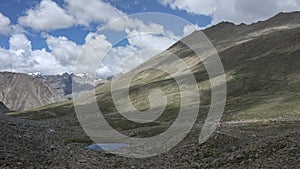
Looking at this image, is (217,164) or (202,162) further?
(202,162)

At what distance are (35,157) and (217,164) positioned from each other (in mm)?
19956

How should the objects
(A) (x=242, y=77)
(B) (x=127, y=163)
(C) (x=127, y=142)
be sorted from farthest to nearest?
(A) (x=242, y=77), (C) (x=127, y=142), (B) (x=127, y=163)

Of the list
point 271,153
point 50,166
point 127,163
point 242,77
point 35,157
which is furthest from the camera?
point 242,77

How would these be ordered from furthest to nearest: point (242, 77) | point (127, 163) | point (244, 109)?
1. point (242, 77)
2. point (244, 109)
3. point (127, 163)

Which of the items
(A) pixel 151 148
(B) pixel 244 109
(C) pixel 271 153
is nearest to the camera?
(C) pixel 271 153

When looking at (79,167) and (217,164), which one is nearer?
(217,164)

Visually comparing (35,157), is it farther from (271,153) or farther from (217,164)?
(271,153)

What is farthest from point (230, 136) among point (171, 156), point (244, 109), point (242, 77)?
point (242, 77)

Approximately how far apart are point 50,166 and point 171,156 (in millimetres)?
15329

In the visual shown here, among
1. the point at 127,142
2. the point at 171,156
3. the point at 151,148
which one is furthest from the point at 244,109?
the point at 171,156

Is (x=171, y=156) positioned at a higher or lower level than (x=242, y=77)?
lower

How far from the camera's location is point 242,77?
652 ft

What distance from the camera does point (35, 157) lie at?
4194cm

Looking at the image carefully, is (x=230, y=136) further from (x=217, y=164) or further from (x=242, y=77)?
(x=242, y=77)
